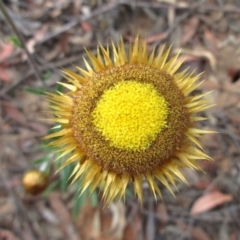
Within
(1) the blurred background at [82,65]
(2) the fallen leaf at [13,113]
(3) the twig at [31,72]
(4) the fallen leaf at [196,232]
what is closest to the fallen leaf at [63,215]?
(1) the blurred background at [82,65]

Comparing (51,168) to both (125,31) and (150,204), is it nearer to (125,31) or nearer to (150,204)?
(150,204)

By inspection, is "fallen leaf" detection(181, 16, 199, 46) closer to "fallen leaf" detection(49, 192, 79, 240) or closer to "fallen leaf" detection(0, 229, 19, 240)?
"fallen leaf" detection(49, 192, 79, 240)

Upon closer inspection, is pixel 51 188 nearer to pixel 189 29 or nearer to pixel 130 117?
pixel 130 117

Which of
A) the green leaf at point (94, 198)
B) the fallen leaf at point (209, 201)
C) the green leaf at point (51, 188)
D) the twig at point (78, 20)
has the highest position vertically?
the twig at point (78, 20)

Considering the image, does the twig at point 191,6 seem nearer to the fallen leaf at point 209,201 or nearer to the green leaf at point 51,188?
the fallen leaf at point 209,201

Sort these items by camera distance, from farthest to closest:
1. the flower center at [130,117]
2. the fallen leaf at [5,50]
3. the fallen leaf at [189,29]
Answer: the fallen leaf at [189,29] → the fallen leaf at [5,50] → the flower center at [130,117]

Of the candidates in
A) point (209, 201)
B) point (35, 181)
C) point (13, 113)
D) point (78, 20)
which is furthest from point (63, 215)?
point (78, 20)
